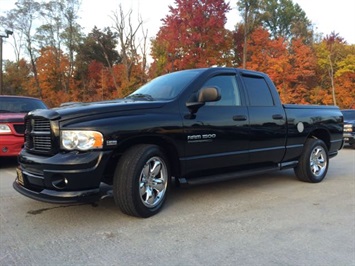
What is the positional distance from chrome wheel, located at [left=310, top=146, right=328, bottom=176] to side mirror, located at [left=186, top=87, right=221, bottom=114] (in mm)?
2913

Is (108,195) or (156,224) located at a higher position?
A: (108,195)

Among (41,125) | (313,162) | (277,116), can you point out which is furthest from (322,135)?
(41,125)

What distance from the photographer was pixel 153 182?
417cm

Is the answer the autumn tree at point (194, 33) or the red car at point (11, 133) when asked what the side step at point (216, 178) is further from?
the autumn tree at point (194, 33)

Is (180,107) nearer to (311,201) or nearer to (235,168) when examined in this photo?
(235,168)

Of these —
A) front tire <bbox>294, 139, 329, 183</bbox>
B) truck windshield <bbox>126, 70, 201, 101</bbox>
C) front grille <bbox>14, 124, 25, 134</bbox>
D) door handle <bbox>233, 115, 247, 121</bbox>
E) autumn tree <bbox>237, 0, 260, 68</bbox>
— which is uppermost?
autumn tree <bbox>237, 0, 260, 68</bbox>

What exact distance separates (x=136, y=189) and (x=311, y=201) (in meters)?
2.71

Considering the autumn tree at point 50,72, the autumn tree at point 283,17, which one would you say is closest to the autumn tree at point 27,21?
the autumn tree at point 50,72

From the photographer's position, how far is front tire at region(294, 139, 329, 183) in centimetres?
627

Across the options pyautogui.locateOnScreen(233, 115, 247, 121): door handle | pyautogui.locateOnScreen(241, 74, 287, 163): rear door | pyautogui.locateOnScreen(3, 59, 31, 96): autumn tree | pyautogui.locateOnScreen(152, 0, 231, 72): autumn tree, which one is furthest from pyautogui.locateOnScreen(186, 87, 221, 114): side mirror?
pyautogui.locateOnScreen(3, 59, 31, 96): autumn tree

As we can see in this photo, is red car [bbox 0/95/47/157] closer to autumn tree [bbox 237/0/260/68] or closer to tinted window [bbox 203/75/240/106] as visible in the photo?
tinted window [bbox 203/75/240/106]

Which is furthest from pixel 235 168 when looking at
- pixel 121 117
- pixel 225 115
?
pixel 121 117

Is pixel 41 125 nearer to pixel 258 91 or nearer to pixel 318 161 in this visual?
pixel 258 91

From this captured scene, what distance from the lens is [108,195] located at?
382 cm
